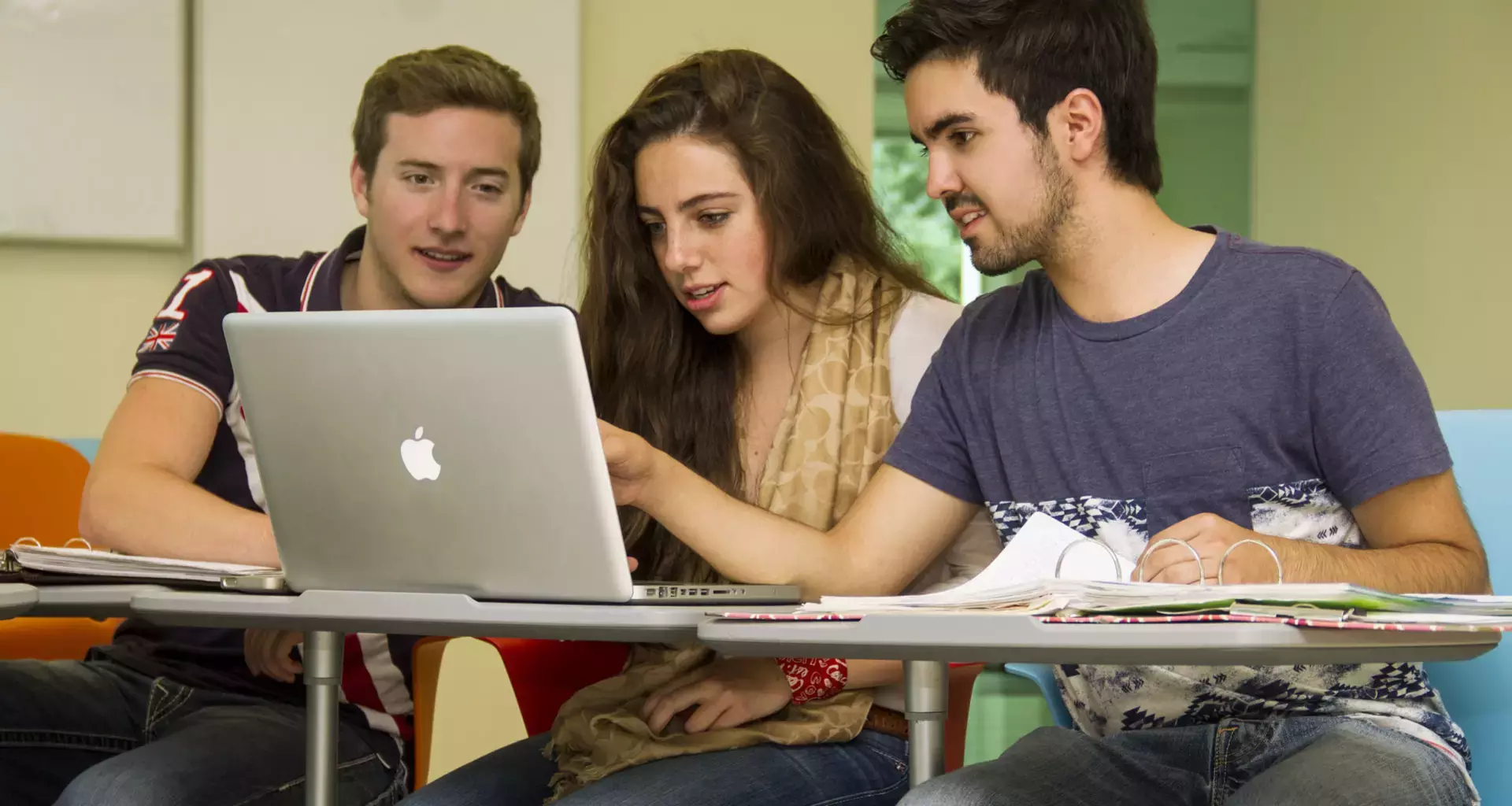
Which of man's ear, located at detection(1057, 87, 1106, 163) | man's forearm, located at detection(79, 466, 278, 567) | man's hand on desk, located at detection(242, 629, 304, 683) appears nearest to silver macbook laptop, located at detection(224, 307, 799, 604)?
man's forearm, located at detection(79, 466, 278, 567)

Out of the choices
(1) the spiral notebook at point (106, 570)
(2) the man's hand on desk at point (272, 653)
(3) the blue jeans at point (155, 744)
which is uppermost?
(1) the spiral notebook at point (106, 570)

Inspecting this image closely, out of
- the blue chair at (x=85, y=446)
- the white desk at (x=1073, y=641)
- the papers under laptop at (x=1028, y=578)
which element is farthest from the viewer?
the blue chair at (x=85, y=446)

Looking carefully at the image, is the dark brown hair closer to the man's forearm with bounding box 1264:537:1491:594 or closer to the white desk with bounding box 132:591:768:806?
the white desk with bounding box 132:591:768:806

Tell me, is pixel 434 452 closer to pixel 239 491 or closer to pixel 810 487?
pixel 810 487

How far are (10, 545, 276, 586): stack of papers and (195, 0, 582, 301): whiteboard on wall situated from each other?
1861 millimetres

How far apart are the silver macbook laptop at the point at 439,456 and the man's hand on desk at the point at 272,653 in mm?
440

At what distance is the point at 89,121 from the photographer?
3045 mm

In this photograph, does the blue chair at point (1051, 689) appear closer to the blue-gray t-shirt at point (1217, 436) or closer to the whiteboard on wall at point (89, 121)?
the blue-gray t-shirt at point (1217, 436)

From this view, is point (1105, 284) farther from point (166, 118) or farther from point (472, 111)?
point (166, 118)

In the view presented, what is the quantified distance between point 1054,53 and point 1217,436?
44 cm

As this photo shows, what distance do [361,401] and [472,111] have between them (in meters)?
0.98

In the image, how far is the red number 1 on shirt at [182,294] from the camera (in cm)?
184

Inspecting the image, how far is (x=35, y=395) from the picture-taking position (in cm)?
310

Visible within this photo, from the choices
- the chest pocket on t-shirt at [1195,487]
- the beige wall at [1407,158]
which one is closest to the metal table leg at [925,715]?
the chest pocket on t-shirt at [1195,487]
